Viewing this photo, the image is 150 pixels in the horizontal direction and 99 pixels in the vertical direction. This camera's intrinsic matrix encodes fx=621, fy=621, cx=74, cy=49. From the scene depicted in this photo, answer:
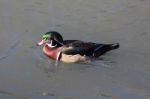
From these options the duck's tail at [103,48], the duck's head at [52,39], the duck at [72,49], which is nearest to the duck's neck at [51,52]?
the duck at [72,49]

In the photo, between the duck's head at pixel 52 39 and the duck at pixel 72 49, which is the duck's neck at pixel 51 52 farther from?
the duck's head at pixel 52 39

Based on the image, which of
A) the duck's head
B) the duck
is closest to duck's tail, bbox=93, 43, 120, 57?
the duck

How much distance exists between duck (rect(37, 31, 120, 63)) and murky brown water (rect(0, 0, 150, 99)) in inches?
6.0

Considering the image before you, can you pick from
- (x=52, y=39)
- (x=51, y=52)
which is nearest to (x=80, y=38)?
(x=52, y=39)

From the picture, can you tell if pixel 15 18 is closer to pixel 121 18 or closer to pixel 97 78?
pixel 121 18

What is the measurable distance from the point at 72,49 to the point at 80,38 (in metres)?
0.82

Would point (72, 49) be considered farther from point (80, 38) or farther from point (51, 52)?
point (80, 38)

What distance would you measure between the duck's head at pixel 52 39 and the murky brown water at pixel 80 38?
8.9 inches

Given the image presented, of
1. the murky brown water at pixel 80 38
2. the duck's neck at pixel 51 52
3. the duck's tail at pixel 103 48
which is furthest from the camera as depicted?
the duck's neck at pixel 51 52

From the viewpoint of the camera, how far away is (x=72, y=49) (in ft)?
37.2

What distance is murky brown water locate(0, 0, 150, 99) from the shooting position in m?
9.78

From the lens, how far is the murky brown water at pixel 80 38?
9781 mm

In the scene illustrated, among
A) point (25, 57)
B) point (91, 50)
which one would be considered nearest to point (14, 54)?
point (25, 57)

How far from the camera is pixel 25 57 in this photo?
436 inches
